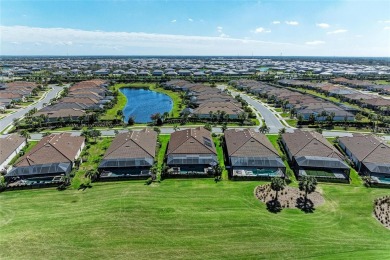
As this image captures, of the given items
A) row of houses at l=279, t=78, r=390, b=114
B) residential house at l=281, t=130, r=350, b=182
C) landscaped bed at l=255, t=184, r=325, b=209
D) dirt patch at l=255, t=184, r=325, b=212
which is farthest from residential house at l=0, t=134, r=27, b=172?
row of houses at l=279, t=78, r=390, b=114

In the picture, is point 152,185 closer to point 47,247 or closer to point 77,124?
point 47,247

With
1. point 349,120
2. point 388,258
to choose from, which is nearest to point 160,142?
point 388,258

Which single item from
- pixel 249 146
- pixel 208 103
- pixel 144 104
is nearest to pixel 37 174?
pixel 249 146

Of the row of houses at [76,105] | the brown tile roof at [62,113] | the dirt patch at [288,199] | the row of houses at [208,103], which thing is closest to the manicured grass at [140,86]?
the row of houses at [76,105]

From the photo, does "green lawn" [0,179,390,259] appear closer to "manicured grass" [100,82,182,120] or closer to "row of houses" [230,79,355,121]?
"row of houses" [230,79,355,121]

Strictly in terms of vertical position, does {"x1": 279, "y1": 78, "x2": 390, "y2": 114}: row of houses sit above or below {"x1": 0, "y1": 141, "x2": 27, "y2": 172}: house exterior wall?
A: above

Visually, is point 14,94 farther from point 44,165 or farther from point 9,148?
point 44,165

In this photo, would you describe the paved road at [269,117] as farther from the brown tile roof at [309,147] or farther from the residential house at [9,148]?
the residential house at [9,148]

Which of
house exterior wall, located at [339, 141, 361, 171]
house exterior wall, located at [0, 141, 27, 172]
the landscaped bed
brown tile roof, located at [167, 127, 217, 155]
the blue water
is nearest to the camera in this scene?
the landscaped bed
